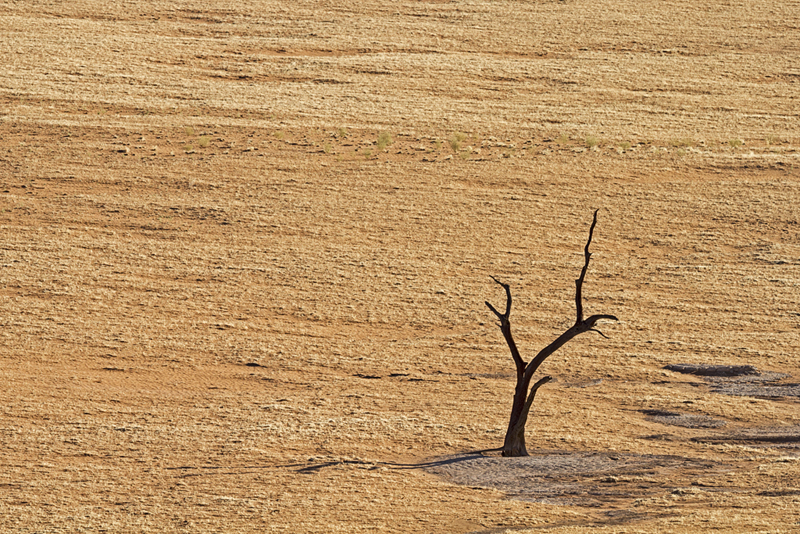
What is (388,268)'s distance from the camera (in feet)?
81.4

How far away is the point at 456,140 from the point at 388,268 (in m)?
9.48

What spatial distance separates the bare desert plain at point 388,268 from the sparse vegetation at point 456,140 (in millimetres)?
251

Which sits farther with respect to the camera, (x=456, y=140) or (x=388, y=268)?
(x=456, y=140)

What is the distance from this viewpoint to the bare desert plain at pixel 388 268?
13516 millimetres

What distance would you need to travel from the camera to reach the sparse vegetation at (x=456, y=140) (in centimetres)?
3266

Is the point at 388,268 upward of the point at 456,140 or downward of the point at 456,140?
downward

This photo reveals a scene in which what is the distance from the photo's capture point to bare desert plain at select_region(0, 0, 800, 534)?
532 inches

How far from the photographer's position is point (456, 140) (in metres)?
33.2

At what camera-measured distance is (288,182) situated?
29.9 m

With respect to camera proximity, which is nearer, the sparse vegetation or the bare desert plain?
the bare desert plain

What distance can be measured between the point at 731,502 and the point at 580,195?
18697 mm

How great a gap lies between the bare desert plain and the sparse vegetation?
0.25m

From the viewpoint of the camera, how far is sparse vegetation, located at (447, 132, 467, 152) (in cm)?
3266

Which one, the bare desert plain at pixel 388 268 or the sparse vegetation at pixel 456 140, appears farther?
the sparse vegetation at pixel 456 140
